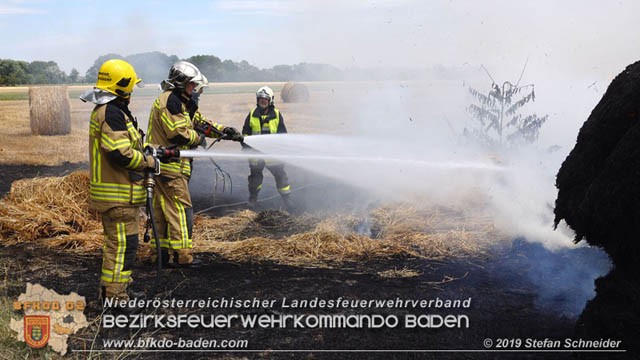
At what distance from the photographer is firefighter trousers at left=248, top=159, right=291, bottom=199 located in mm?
8039

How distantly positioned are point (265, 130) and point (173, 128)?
2876mm

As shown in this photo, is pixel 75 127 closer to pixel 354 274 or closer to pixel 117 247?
pixel 117 247

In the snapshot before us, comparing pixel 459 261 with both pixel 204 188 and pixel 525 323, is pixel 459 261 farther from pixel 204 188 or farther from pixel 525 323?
pixel 204 188

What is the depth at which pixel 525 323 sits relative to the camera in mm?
4035

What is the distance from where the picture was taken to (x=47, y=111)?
16578mm

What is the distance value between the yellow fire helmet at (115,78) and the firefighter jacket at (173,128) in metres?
1.09

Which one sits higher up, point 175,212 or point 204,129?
point 204,129

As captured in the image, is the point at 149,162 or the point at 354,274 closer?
the point at 149,162

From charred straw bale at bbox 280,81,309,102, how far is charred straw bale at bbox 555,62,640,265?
24682mm

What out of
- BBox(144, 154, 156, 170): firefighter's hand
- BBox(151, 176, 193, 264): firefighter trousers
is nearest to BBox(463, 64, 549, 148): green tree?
BBox(151, 176, 193, 264): firefighter trousers

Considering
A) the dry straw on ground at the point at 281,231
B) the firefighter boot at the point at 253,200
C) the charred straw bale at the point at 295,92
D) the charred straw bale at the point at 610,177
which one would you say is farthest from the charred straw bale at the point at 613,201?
the charred straw bale at the point at 295,92

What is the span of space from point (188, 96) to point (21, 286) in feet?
8.33

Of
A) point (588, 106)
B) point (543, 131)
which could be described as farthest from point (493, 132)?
point (588, 106)

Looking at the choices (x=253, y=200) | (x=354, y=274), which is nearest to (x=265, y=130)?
(x=253, y=200)
